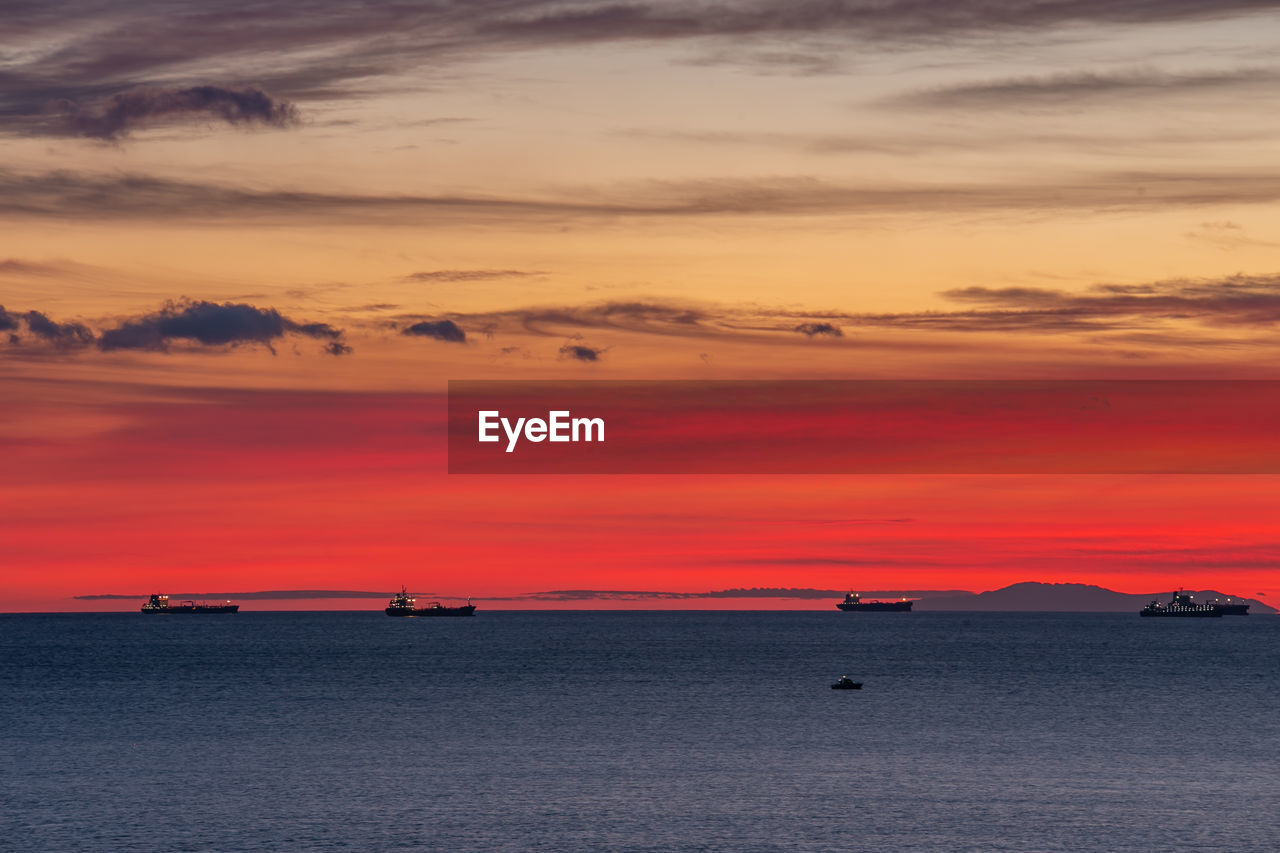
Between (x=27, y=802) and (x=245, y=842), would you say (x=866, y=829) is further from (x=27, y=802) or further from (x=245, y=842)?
(x=27, y=802)

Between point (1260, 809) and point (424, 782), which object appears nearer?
point (1260, 809)

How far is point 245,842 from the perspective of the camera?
274ft

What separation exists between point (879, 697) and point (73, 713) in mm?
93869

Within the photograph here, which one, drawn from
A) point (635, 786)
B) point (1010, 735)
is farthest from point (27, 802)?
point (1010, 735)

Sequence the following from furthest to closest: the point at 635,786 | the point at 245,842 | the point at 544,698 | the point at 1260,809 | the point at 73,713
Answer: the point at 544,698
the point at 73,713
the point at 635,786
the point at 1260,809
the point at 245,842

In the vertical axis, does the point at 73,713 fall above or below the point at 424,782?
below

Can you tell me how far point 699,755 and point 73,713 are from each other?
7718 centimetres

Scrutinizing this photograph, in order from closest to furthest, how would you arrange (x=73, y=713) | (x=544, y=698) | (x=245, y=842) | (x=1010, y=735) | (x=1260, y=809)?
(x=245, y=842), (x=1260, y=809), (x=1010, y=735), (x=73, y=713), (x=544, y=698)

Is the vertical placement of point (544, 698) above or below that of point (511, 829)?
below

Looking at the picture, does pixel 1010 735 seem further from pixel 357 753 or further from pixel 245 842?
pixel 245 842

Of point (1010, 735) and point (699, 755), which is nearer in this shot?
point (699, 755)

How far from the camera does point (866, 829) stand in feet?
286

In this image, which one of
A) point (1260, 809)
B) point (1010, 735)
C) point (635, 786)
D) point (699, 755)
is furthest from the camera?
point (1010, 735)

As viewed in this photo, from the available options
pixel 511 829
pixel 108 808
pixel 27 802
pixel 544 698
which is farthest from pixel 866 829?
pixel 544 698
